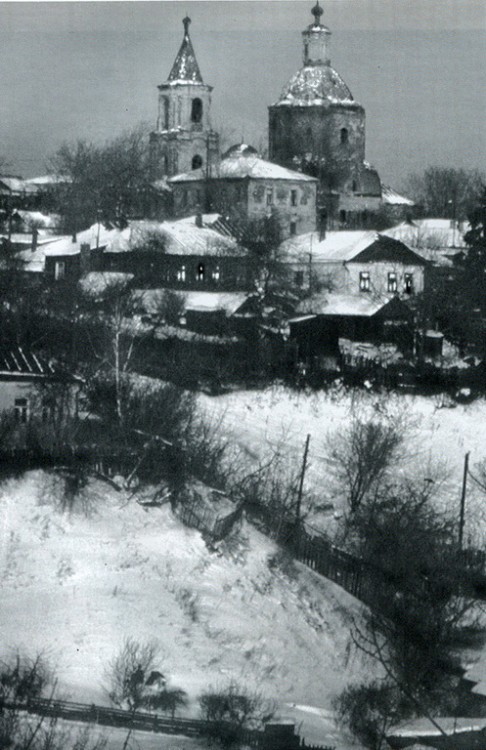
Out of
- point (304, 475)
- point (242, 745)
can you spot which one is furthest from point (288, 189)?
point (242, 745)

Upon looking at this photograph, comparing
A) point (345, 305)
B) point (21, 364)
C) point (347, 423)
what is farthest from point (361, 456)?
point (345, 305)

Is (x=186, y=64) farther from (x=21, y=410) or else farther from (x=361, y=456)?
(x=361, y=456)

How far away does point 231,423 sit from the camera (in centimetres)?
994

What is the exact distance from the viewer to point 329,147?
16.4 meters

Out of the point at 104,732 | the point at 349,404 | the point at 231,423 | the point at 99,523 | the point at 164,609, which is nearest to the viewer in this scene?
the point at 104,732

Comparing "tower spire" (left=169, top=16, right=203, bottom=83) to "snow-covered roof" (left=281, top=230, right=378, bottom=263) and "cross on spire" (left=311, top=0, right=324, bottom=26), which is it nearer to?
"cross on spire" (left=311, top=0, right=324, bottom=26)

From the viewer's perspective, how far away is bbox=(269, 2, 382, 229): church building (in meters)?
12.3

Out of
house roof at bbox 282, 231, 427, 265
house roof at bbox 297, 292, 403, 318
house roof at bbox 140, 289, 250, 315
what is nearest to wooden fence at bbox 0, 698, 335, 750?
house roof at bbox 140, 289, 250, 315

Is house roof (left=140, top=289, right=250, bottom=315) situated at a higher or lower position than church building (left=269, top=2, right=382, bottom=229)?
lower

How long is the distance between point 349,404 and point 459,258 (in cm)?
316

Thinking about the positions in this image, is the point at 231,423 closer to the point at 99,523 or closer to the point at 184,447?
the point at 184,447

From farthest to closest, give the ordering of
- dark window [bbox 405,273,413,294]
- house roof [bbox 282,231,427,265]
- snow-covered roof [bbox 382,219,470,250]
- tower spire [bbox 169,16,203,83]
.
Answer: snow-covered roof [bbox 382,219,470,250]
house roof [bbox 282,231,427,265]
dark window [bbox 405,273,413,294]
tower spire [bbox 169,16,203,83]

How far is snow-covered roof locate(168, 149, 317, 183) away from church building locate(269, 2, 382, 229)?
15cm

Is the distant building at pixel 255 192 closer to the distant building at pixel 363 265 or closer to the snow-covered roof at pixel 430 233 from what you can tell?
the snow-covered roof at pixel 430 233
